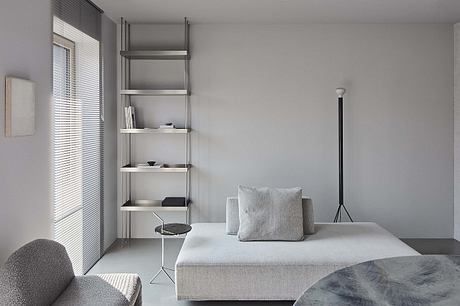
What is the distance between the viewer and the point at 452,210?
212 inches

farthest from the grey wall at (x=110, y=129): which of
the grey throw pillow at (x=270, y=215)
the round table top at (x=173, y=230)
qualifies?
the grey throw pillow at (x=270, y=215)

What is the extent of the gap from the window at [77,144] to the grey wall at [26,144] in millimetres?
215

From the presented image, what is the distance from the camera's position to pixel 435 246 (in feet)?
16.5

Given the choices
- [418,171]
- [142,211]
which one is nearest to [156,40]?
[142,211]

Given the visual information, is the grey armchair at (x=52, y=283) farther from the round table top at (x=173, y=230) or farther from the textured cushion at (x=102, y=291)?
the round table top at (x=173, y=230)

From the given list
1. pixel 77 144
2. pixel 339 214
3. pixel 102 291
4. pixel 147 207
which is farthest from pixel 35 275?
pixel 339 214

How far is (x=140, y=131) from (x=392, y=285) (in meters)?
3.87

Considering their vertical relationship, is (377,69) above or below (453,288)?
above

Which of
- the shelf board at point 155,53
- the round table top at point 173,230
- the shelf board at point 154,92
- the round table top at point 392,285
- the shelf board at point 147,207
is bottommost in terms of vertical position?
the round table top at point 173,230

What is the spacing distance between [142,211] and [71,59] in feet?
6.76

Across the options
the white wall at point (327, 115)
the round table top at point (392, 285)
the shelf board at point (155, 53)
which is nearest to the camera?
the round table top at point (392, 285)

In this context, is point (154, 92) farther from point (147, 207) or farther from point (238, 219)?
point (238, 219)

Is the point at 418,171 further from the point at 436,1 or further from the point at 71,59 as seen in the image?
the point at 71,59

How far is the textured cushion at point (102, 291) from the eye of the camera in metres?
2.57
